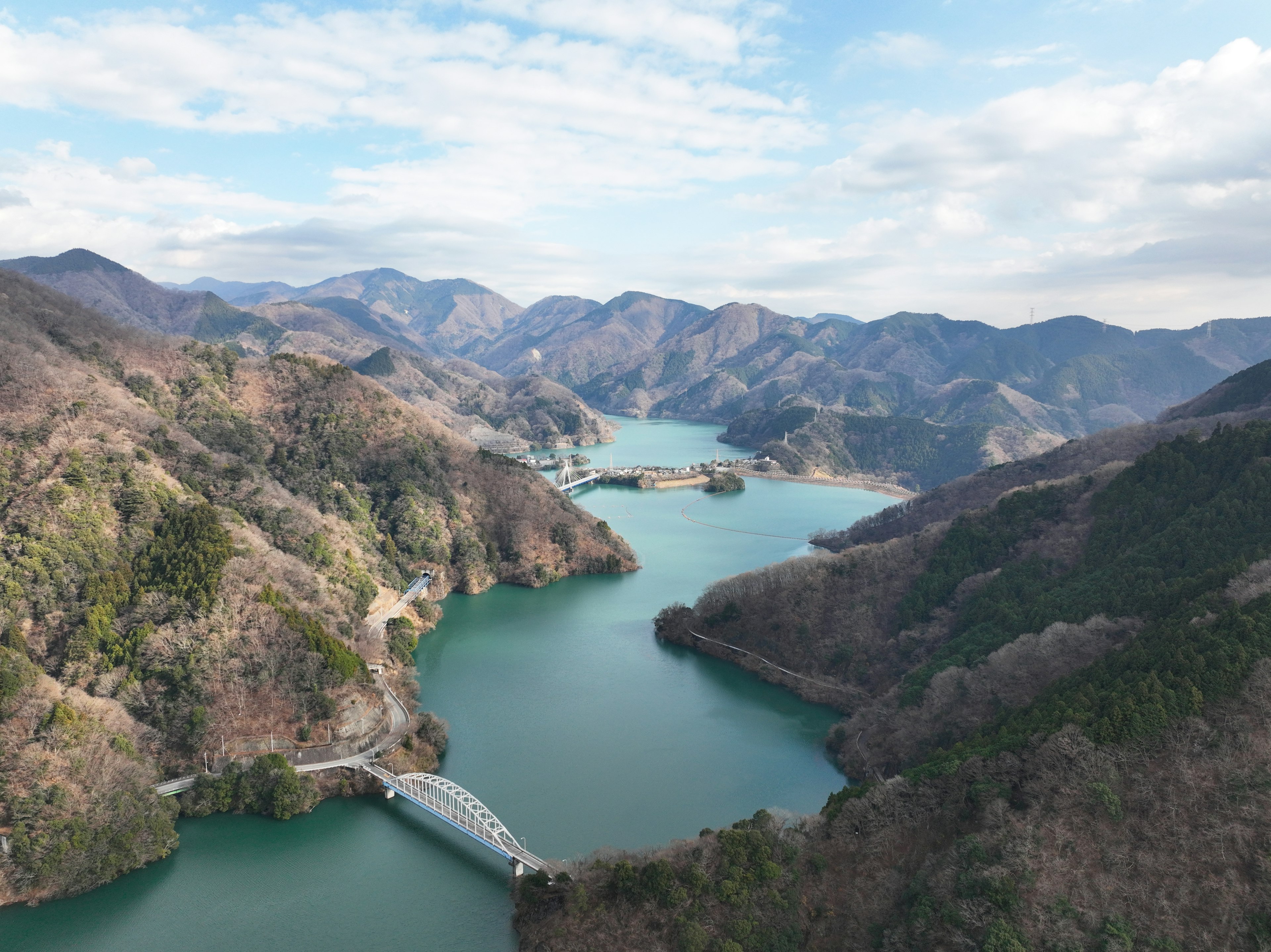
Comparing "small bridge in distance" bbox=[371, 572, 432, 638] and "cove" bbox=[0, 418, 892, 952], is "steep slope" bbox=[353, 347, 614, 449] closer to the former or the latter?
"small bridge in distance" bbox=[371, 572, 432, 638]

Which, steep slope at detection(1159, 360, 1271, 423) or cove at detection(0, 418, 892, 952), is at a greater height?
steep slope at detection(1159, 360, 1271, 423)

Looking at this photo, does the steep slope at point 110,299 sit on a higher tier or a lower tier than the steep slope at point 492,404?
higher

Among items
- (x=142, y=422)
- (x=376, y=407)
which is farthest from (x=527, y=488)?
(x=142, y=422)

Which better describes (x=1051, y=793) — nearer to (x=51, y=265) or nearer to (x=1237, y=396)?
(x=1237, y=396)

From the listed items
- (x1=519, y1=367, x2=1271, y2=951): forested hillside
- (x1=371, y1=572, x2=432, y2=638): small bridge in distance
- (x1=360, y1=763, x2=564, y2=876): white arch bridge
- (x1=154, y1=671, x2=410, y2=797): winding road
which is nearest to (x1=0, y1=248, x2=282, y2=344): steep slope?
(x1=371, y1=572, x2=432, y2=638): small bridge in distance

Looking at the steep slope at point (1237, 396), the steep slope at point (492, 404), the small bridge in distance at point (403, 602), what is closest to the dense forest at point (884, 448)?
the steep slope at point (492, 404)

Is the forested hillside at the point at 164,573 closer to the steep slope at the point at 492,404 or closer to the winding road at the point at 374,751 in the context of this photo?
the winding road at the point at 374,751

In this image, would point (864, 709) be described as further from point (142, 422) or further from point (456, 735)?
point (142, 422)
